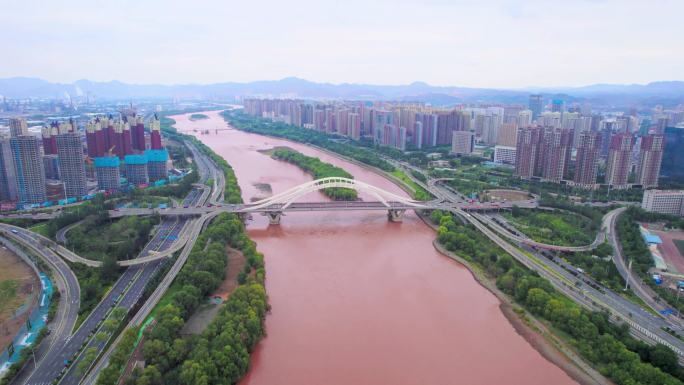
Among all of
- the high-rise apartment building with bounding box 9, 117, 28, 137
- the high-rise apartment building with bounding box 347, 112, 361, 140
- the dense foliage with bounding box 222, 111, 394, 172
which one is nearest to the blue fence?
the high-rise apartment building with bounding box 9, 117, 28, 137

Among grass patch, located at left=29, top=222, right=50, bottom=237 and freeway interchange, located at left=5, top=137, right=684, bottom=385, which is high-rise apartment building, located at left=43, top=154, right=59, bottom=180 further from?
freeway interchange, located at left=5, top=137, right=684, bottom=385

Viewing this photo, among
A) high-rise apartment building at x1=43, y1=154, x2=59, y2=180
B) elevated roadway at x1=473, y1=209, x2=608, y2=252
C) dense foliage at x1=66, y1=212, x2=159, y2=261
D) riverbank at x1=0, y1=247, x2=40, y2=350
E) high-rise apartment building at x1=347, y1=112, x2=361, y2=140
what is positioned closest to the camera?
riverbank at x1=0, y1=247, x2=40, y2=350

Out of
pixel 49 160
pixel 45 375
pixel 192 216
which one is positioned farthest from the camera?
pixel 49 160

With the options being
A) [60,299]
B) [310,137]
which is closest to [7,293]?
[60,299]

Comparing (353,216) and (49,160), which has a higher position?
(49,160)

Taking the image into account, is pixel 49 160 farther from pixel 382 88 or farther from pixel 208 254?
pixel 382 88

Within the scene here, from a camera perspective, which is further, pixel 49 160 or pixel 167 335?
pixel 49 160

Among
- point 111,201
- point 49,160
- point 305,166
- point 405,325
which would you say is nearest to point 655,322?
point 405,325

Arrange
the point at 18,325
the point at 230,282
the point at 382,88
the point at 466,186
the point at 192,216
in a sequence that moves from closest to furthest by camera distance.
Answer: the point at 18,325, the point at 230,282, the point at 192,216, the point at 466,186, the point at 382,88
